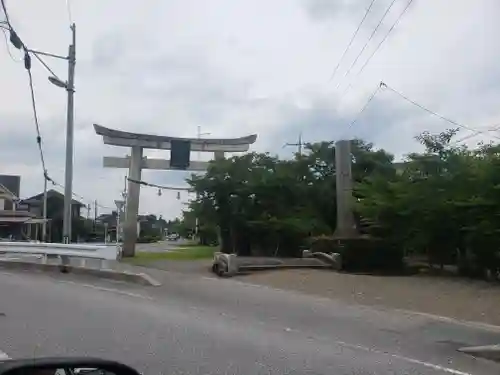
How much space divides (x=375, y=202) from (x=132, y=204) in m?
16.3

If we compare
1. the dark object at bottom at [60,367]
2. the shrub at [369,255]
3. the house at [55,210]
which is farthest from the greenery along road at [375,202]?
the house at [55,210]

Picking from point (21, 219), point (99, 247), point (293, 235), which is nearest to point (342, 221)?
point (293, 235)

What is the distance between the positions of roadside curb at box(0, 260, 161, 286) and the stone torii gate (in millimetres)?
11738

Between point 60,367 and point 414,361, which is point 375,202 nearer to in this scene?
point 414,361

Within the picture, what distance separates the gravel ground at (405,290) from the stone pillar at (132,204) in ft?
46.0

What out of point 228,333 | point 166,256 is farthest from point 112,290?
point 166,256

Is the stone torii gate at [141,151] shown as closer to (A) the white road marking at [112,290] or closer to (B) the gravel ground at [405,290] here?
(B) the gravel ground at [405,290]

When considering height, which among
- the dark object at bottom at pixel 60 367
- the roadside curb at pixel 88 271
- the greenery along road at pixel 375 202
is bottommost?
the roadside curb at pixel 88 271

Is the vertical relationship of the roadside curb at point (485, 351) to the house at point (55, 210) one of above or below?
below

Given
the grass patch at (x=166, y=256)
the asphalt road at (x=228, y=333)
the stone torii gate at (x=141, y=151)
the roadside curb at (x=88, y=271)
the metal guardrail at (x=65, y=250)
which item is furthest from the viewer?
the stone torii gate at (x=141, y=151)

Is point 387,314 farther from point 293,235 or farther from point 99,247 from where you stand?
point 293,235

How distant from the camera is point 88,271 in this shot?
18.9 meters

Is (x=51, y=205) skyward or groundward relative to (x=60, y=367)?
skyward

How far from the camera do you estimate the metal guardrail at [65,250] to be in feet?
60.5
